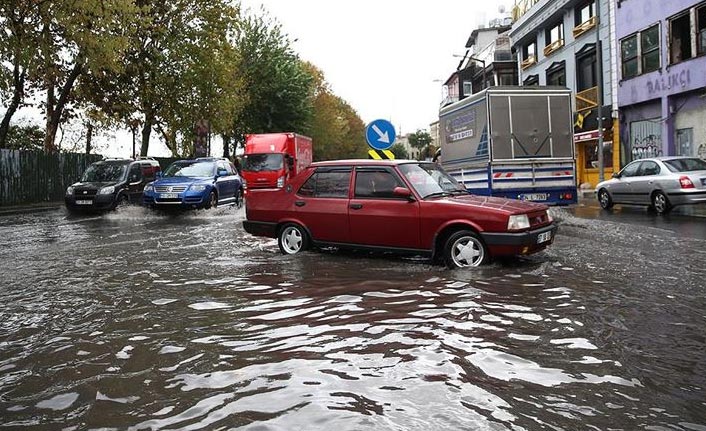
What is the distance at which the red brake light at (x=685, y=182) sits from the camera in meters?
A: 14.1

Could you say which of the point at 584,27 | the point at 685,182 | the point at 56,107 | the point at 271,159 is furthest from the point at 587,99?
the point at 56,107

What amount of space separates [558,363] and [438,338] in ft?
3.02

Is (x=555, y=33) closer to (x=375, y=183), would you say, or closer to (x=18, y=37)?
→ (x=18, y=37)

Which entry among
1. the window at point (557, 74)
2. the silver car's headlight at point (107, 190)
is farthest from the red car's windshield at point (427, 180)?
the window at point (557, 74)

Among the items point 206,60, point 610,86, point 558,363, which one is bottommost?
point 558,363

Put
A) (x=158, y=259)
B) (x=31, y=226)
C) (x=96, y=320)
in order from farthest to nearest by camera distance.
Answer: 1. (x=31, y=226)
2. (x=158, y=259)
3. (x=96, y=320)

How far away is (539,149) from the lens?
537 inches

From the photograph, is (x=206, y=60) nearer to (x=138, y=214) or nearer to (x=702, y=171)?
(x=138, y=214)

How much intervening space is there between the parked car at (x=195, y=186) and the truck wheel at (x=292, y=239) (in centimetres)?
923

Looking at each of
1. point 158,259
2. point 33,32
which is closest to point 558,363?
point 158,259

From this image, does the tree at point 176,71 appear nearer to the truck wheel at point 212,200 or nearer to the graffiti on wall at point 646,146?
the truck wheel at point 212,200

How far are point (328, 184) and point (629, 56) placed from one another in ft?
70.1

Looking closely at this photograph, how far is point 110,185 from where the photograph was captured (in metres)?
18.6

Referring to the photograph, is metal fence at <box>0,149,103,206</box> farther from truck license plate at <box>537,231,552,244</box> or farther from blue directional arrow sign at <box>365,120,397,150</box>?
truck license plate at <box>537,231,552,244</box>
